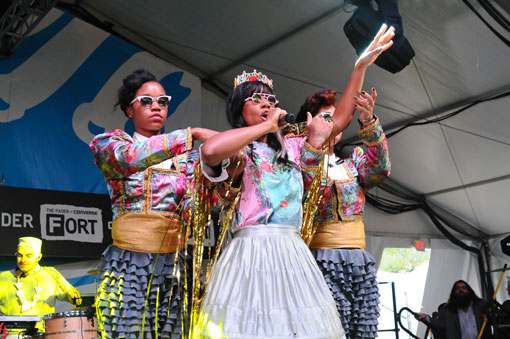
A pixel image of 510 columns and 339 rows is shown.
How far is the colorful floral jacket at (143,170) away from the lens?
78.6 inches

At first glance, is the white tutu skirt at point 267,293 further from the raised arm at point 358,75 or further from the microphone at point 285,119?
the raised arm at point 358,75

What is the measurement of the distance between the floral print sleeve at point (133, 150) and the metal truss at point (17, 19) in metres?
4.14

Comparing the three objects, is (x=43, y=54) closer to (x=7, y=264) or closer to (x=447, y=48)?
(x=7, y=264)

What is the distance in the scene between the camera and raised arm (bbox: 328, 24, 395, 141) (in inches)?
84.3

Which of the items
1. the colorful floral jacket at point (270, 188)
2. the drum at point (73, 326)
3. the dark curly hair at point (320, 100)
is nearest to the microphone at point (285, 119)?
the colorful floral jacket at point (270, 188)

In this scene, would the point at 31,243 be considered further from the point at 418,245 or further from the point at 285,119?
the point at 418,245

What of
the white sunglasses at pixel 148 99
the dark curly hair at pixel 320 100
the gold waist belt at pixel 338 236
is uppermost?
the dark curly hair at pixel 320 100

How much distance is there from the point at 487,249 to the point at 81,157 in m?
6.79

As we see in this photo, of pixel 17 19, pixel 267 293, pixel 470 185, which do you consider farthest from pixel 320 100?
pixel 470 185

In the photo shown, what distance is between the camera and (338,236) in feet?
8.85

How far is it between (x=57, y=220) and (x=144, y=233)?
4.19 meters

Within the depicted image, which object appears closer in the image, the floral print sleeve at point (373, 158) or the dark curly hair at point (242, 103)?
the dark curly hair at point (242, 103)

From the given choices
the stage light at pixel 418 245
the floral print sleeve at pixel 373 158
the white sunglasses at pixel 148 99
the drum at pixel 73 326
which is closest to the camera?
the white sunglasses at pixel 148 99

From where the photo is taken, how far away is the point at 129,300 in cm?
218
